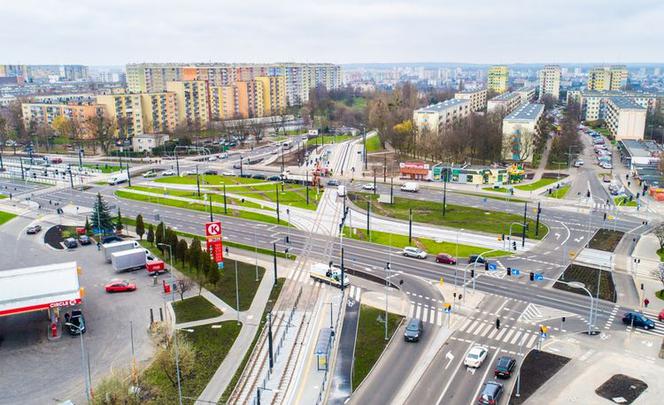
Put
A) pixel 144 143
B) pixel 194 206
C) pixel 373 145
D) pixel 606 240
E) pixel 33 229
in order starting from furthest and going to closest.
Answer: pixel 373 145
pixel 144 143
pixel 194 206
pixel 33 229
pixel 606 240

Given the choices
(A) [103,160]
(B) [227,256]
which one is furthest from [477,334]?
(A) [103,160]

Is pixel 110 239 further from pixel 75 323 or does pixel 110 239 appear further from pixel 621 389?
pixel 621 389

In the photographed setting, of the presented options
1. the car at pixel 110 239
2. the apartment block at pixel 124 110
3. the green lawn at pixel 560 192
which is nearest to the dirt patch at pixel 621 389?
the car at pixel 110 239

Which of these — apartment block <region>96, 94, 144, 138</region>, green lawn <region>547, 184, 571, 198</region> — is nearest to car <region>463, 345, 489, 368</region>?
green lawn <region>547, 184, 571, 198</region>

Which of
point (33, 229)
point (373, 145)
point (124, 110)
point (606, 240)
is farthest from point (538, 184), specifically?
point (124, 110)

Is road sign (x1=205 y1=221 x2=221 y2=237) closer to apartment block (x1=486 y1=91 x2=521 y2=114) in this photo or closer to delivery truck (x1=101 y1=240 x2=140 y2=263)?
delivery truck (x1=101 y1=240 x2=140 y2=263)

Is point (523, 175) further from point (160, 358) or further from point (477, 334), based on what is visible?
point (160, 358)
